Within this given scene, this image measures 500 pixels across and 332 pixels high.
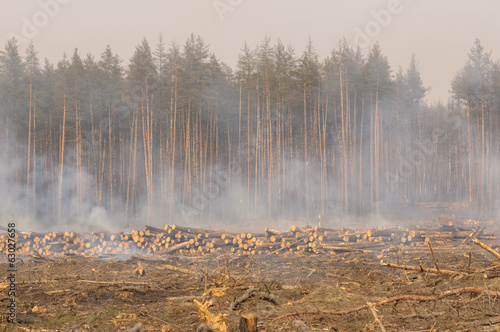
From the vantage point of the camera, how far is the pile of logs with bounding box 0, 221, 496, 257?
13.2 metres

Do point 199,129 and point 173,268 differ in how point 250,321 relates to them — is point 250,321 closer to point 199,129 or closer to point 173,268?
point 173,268

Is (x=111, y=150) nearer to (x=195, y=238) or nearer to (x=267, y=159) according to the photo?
(x=267, y=159)

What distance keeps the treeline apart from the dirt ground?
57.5ft

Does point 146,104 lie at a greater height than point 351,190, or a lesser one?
greater

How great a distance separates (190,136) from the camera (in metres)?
33.2

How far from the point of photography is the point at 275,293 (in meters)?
8.30

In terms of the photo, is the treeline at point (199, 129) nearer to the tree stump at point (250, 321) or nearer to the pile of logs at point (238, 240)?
the pile of logs at point (238, 240)

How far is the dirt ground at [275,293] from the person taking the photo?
5.30 metres

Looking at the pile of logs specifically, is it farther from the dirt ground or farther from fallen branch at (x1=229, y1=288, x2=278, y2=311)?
fallen branch at (x1=229, y1=288, x2=278, y2=311)

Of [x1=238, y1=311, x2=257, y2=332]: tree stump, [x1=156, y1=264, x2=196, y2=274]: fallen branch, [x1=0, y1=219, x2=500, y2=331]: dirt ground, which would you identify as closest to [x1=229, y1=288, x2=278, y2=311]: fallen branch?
[x1=0, y1=219, x2=500, y2=331]: dirt ground

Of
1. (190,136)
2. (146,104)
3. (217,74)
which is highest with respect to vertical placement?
(217,74)

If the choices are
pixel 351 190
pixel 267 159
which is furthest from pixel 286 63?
pixel 351 190

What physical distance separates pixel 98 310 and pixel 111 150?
28672 millimetres

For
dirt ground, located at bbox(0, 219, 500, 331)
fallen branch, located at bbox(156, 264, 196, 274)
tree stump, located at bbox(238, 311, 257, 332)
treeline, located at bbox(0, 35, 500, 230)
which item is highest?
treeline, located at bbox(0, 35, 500, 230)
